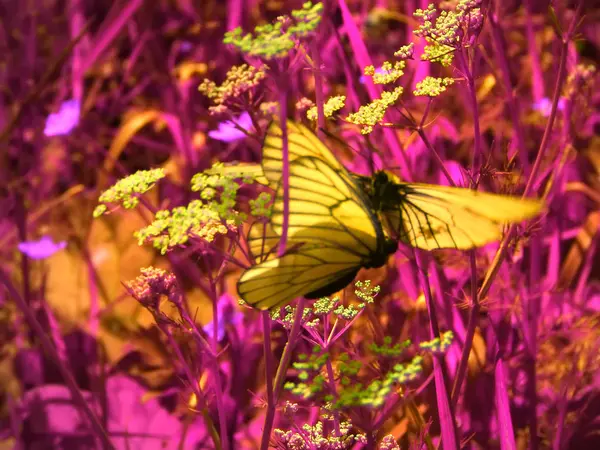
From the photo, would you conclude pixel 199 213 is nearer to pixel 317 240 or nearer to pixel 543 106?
pixel 317 240

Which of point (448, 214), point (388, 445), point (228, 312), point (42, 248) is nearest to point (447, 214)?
point (448, 214)

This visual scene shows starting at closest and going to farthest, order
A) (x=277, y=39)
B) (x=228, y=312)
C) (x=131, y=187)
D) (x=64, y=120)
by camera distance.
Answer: (x=277, y=39) → (x=131, y=187) → (x=228, y=312) → (x=64, y=120)

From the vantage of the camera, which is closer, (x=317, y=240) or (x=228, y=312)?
(x=317, y=240)

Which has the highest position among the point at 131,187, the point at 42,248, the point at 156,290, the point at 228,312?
the point at 131,187

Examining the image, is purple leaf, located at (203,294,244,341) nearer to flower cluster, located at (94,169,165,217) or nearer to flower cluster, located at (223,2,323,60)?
flower cluster, located at (94,169,165,217)

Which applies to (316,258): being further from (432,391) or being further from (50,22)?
(50,22)

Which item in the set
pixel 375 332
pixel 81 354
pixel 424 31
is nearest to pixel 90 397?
pixel 81 354
